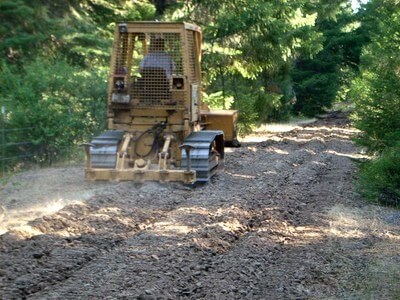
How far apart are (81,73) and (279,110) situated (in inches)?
932

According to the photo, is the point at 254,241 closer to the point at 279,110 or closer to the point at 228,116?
the point at 228,116

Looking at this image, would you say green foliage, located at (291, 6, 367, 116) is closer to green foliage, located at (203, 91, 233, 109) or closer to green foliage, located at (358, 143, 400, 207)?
green foliage, located at (203, 91, 233, 109)

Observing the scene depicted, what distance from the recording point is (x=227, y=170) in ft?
59.5

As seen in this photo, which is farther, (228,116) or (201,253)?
(228,116)

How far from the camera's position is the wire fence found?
17.5 meters

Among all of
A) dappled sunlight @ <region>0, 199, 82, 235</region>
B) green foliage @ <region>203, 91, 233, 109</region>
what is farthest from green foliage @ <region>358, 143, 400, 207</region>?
green foliage @ <region>203, 91, 233, 109</region>

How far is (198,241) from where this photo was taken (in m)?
9.60

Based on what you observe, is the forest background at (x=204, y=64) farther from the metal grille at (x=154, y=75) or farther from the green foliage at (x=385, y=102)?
the metal grille at (x=154, y=75)

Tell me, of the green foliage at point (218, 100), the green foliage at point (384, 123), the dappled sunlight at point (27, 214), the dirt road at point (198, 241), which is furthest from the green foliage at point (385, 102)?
the green foliage at point (218, 100)

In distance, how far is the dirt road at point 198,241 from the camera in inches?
304

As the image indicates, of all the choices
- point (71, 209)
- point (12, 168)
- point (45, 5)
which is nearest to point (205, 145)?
point (71, 209)

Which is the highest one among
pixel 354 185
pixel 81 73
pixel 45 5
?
pixel 45 5

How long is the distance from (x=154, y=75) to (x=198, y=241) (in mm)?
6581

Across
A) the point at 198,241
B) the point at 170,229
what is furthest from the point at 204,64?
the point at 198,241
